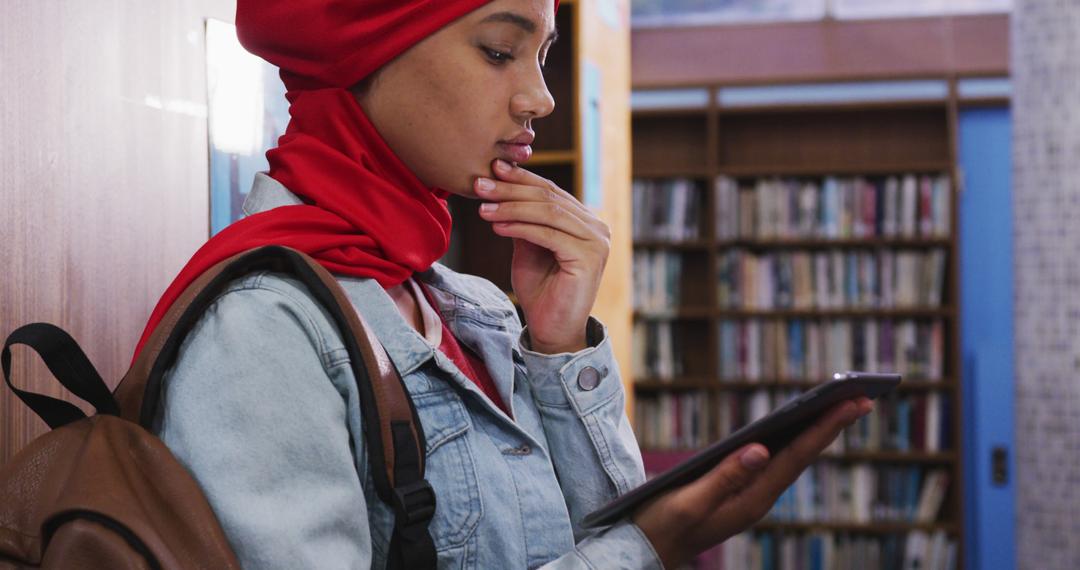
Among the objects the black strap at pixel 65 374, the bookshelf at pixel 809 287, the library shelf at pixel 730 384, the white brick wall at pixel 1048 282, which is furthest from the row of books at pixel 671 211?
the black strap at pixel 65 374

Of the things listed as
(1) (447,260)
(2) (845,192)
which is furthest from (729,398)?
(1) (447,260)

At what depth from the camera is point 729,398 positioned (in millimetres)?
5270

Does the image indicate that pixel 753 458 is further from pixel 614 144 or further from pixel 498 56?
pixel 614 144

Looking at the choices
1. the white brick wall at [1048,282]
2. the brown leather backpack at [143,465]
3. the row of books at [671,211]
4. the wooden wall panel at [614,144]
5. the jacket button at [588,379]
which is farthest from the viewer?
the row of books at [671,211]

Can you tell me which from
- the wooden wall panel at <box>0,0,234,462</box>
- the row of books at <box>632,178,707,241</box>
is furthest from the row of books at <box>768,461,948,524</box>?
the wooden wall panel at <box>0,0,234,462</box>

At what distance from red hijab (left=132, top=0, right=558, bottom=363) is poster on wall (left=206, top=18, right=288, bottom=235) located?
1.37 ft

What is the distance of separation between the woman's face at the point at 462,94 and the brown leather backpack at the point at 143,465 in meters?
0.22

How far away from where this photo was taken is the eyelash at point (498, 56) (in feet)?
3.52

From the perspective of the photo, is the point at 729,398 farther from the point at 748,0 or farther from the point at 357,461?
the point at 357,461

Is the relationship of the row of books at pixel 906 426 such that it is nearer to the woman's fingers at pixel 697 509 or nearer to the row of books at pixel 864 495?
the row of books at pixel 864 495

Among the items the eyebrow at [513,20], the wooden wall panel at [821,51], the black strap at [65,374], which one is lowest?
the black strap at [65,374]

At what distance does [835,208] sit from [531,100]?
436 centimetres

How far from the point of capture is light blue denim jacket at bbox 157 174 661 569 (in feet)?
2.76


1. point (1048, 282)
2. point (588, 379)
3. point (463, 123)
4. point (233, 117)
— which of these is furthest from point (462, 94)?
point (1048, 282)
